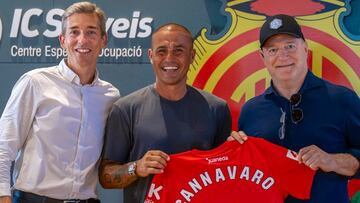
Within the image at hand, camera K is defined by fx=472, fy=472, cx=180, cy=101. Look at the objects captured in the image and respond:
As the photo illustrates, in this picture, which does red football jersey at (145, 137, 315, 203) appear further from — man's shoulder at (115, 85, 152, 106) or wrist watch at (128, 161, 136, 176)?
man's shoulder at (115, 85, 152, 106)

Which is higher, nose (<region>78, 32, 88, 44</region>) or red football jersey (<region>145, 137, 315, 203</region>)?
nose (<region>78, 32, 88, 44</region>)

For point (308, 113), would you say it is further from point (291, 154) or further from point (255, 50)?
point (255, 50)

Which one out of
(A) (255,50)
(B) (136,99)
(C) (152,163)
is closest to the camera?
(C) (152,163)

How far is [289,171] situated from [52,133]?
0.98 meters

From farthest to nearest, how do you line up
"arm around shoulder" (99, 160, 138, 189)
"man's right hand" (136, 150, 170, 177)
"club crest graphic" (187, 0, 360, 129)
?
"club crest graphic" (187, 0, 360, 129)
"arm around shoulder" (99, 160, 138, 189)
"man's right hand" (136, 150, 170, 177)

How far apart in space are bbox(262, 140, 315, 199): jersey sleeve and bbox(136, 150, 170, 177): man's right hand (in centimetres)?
42

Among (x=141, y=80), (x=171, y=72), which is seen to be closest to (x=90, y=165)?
(x=171, y=72)

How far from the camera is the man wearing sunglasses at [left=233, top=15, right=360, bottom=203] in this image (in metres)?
1.90

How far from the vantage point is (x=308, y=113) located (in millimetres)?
1927

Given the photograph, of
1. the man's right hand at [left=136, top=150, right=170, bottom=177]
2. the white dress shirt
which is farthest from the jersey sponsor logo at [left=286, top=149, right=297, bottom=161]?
the white dress shirt

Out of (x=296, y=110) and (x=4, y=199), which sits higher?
(x=296, y=110)

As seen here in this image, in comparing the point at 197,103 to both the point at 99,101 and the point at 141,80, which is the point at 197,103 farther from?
the point at 141,80

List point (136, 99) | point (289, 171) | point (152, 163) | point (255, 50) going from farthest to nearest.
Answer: point (255, 50) < point (136, 99) < point (289, 171) < point (152, 163)

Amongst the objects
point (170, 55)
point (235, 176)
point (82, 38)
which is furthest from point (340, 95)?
point (82, 38)
